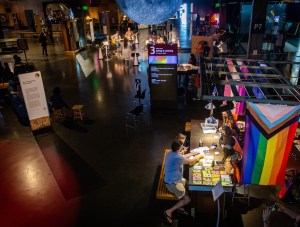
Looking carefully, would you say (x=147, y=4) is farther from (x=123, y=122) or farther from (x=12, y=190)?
(x=123, y=122)

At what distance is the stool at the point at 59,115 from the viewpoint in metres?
9.49

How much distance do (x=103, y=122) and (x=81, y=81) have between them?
515 centimetres

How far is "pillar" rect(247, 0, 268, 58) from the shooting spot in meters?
12.3

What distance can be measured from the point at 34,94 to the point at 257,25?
9893 mm

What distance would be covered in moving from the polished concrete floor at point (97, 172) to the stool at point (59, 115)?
208mm

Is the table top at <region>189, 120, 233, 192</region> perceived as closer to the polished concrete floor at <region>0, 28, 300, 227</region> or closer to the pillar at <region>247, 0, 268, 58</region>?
the polished concrete floor at <region>0, 28, 300, 227</region>

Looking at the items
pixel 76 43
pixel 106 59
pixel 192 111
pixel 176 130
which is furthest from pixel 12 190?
pixel 76 43

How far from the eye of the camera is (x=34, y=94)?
838cm

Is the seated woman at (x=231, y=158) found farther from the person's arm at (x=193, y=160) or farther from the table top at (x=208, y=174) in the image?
the person's arm at (x=193, y=160)

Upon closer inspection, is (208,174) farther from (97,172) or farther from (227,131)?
(97,172)

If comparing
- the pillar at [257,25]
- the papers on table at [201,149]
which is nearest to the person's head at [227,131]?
the papers on table at [201,149]

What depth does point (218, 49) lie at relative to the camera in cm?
1620

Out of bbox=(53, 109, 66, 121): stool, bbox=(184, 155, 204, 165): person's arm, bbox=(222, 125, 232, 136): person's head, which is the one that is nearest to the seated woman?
bbox=(222, 125, 232, 136): person's head

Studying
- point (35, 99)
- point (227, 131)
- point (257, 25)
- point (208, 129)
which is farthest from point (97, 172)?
point (257, 25)
